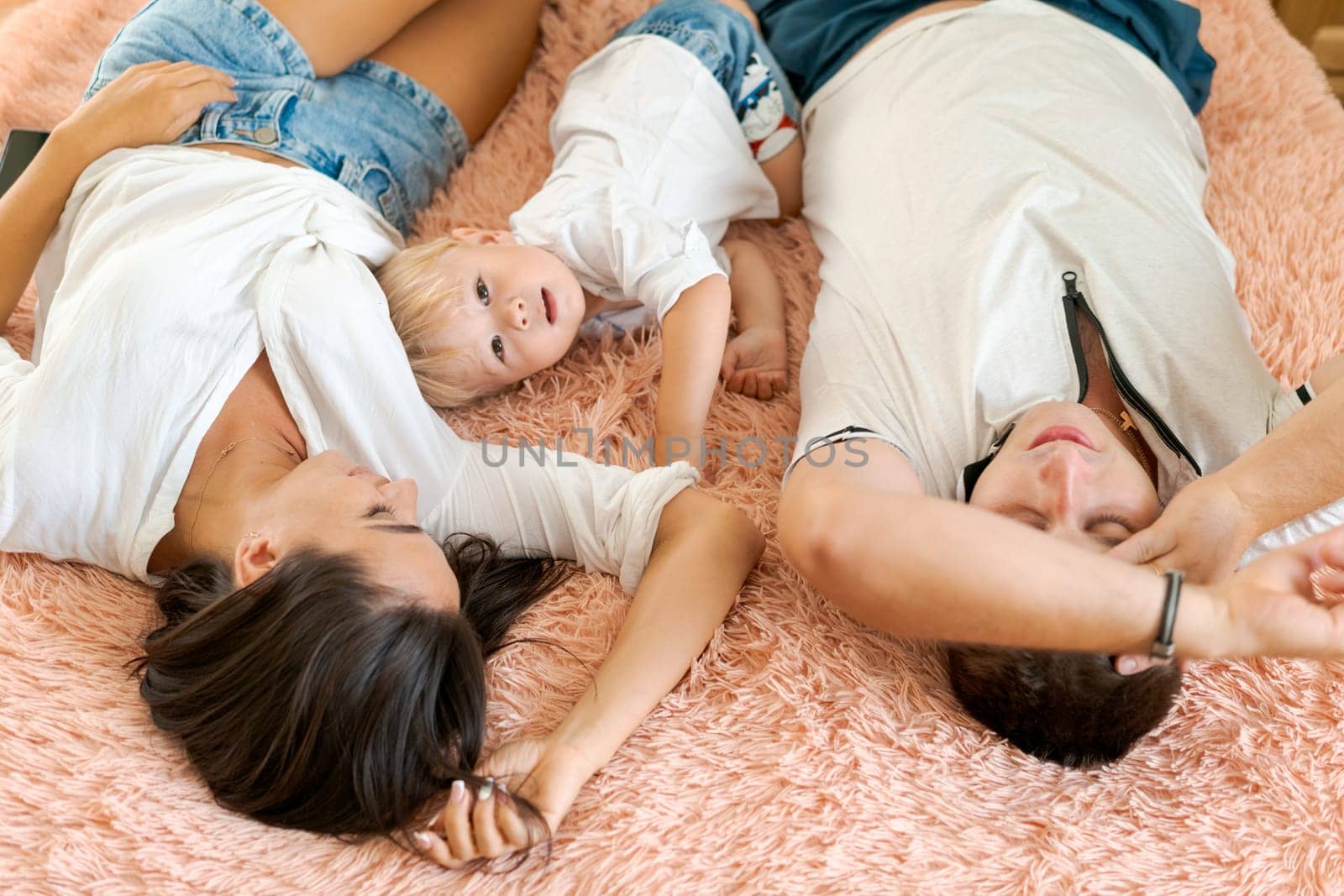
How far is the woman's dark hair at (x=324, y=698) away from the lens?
777mm

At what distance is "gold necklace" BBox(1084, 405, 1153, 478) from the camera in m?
0.94

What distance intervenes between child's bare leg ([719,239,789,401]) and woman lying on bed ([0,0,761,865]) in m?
0.21

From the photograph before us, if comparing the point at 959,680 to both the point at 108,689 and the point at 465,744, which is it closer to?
the point at 465,744

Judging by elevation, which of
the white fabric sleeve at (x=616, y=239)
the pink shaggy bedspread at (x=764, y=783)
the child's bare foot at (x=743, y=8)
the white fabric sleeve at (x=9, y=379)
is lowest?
the pink shaggy bedspread at (x=764, y=783)

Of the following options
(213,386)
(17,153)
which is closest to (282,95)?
(17,153)

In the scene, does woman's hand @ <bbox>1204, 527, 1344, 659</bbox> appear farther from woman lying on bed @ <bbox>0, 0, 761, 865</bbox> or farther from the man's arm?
woman lying on bed @ <bbox>0, 0, 761, 865</bbox>

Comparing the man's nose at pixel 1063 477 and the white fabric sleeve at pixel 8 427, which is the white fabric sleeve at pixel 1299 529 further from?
the white fabric sleeve at pixel 8 427

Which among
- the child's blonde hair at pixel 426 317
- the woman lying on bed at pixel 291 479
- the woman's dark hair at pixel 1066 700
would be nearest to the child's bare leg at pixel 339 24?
the woman lying on bed at pixel 291 479

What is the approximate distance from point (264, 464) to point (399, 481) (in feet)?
0.44

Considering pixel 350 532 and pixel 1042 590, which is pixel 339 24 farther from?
pixel 1042 590

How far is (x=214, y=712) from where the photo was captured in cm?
82

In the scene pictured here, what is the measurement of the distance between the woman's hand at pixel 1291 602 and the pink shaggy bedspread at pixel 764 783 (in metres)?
0.14

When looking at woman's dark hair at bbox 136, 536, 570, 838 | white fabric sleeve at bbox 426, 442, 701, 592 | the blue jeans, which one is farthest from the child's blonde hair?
the blue jeans

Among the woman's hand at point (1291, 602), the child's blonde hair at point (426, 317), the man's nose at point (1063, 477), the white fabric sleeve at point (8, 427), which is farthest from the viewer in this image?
the child's blonde hair at point (426, 317)
